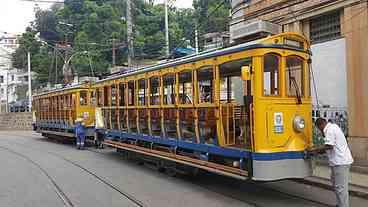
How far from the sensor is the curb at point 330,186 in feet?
29.4

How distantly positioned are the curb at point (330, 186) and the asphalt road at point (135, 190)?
13cm

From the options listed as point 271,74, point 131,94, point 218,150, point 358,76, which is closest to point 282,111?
point 271,74

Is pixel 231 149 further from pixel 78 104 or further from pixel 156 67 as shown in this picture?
pixel 78 104

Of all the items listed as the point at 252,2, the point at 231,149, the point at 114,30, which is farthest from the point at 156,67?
the point at 114,30

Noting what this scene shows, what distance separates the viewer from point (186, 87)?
1130 centimetres

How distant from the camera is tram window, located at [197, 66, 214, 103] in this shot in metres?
10.4

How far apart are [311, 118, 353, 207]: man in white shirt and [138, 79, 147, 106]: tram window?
6.83 metres

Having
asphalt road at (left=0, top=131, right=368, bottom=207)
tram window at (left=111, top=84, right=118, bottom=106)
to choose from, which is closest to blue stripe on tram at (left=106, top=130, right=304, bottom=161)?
asphalt road at (left=0, top=131, right=368, bottom=207)

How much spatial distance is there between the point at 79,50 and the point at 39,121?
15754mm

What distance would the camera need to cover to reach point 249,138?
9.05m

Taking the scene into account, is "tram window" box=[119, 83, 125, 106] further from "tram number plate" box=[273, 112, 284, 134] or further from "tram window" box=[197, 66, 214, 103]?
"tram number plate" box=[273, 112, 284, 134]

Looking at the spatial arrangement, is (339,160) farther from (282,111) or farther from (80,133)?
(80,133)

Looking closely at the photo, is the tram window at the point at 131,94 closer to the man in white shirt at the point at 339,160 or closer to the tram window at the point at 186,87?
the tram window at the point at 186,87

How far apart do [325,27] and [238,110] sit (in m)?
5.95
